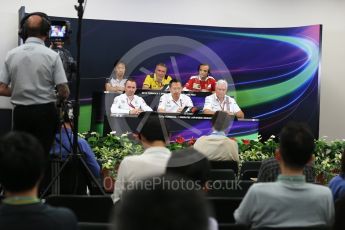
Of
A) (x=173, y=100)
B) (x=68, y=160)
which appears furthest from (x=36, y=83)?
(x=173, y=100)

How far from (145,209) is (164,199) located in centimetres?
4

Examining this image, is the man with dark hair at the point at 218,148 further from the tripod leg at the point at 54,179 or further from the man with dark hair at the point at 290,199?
the man with dark hair at the point at 290,199

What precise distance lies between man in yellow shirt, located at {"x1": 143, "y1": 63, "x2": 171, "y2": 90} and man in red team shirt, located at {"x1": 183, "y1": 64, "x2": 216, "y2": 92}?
353mm

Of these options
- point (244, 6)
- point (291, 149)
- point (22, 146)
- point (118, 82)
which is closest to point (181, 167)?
point (291, 149)

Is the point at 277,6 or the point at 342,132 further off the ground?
the point at 277,6

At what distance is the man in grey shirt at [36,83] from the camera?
388cm

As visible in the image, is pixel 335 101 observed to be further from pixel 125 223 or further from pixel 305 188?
pixel 125 223

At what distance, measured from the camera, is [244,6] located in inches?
432

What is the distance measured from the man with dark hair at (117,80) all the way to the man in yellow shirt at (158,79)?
41cm

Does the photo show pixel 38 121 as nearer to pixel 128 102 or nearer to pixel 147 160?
pixel 147 160

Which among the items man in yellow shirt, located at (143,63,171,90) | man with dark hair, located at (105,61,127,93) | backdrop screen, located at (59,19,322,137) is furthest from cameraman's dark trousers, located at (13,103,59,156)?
backdrop screen, located at (59,19,322,137)

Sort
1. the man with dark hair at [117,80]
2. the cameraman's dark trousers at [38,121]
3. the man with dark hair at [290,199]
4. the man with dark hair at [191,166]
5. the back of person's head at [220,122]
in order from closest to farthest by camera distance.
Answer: the man with dark hair at [290,199], the man with dark hair at [191,166], the cameraman's dark trousers at [38,121], the back of person's head at [220,122], the man with dark hair at [117,80]

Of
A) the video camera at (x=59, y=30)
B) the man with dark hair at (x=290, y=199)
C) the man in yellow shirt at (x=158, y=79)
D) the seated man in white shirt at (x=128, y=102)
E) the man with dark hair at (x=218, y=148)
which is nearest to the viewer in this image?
the man with dark hair at (x=290, y=199)

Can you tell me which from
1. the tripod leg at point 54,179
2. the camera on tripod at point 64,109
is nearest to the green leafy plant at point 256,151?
the camera on tripod at point 64,109
